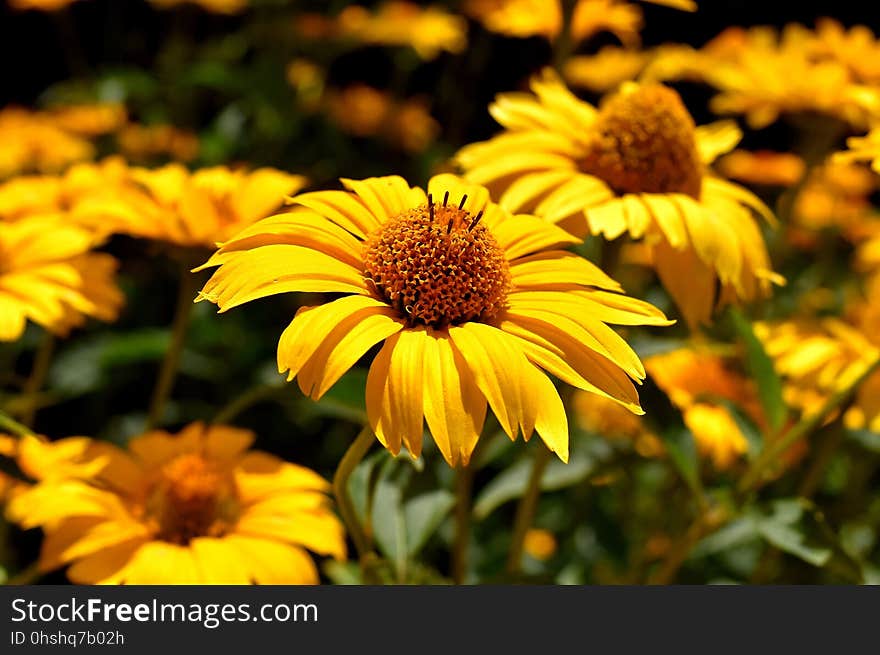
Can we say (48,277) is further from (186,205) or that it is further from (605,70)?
(605,70)

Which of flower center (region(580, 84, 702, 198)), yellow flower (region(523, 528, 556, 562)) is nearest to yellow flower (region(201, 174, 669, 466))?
flower center (region(580, 84, 702, 198))

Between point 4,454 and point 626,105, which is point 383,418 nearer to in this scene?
point 4,454

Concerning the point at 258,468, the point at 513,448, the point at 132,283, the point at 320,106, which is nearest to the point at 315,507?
the point at 258,468

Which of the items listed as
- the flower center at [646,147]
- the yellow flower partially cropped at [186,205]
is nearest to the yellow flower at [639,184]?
the flower center at [646,147]

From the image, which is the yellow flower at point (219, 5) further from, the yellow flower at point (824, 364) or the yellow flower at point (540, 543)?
the yellow flower at point (824, 364)

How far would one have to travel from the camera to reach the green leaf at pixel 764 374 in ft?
4.79

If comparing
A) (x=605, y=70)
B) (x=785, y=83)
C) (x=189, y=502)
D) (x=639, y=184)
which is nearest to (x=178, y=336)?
Result: (x=189, y=502)

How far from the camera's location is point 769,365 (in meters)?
1.49

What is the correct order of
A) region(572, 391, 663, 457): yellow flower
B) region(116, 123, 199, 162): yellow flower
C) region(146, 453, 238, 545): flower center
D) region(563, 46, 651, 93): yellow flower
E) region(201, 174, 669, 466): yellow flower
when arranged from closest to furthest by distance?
region(201, 174, 669, 466): yellow flower < region(146, 453, 238, 545): flower center < region(572, 391, 663, 457): yellow flower < region(116, 123, 199, 162): yellow flower < region(563, 46, 651, 93): yellow flower

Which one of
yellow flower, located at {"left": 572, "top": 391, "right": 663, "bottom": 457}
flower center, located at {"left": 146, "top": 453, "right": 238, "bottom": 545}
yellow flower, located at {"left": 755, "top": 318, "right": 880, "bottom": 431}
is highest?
yellow flower, located at {"left": 572, "top": 391, "right": 663, "bottom": 457}

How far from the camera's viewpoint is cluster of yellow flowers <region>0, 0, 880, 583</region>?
1.01 meters

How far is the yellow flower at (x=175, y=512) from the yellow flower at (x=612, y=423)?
2.49 ft

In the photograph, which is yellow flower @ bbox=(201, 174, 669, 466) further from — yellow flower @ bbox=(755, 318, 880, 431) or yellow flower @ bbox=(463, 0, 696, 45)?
yellow flower @ bbox=(463, 0, 696, 45)

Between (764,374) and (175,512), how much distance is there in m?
0.91
